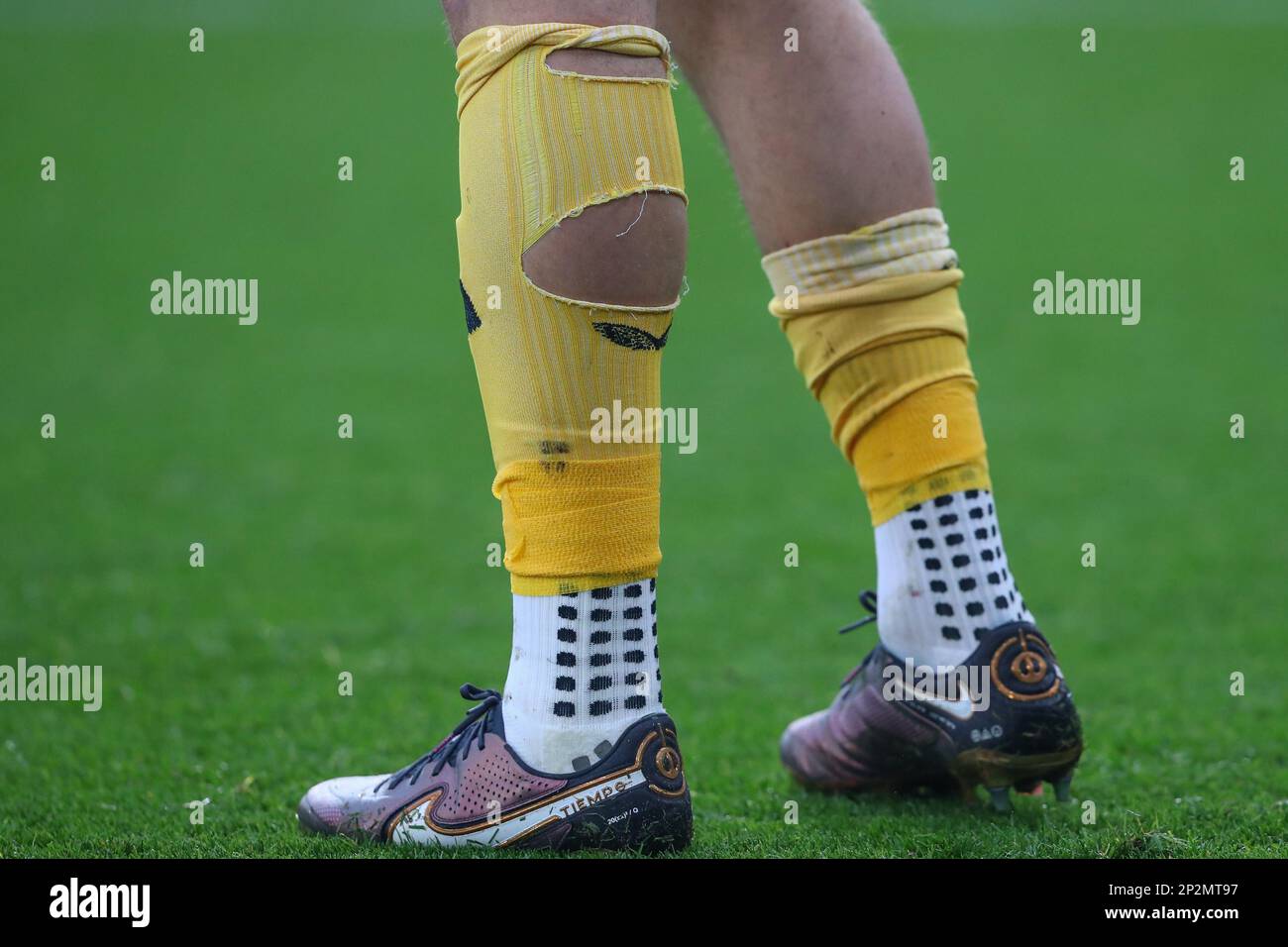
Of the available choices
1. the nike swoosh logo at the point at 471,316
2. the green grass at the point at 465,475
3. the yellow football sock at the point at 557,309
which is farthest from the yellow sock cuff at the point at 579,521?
the green grass at the point at 465,475

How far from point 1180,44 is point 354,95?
16.8ft

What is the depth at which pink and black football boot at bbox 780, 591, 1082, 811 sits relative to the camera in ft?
3.89

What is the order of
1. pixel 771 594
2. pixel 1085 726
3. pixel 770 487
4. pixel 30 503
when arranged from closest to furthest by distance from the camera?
pixel 1085 726, pixel 771 594, pixel 30 503, pixel 770 487

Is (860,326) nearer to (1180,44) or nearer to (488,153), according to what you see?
(488,153)

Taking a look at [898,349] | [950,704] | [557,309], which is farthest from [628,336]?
[950,704]

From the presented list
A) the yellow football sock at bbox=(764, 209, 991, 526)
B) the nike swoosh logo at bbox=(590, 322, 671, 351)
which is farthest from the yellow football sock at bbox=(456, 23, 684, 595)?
the yellow football sock at bbox=(764, 209, 991, 526)

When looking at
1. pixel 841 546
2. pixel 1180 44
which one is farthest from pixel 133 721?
pixel 1180 44

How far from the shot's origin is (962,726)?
1.21 meters

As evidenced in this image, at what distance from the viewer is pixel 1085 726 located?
1582 mm

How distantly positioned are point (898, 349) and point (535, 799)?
48cm

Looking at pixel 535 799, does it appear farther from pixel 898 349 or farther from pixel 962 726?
pixel 898 349

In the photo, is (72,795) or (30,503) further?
(30,503)

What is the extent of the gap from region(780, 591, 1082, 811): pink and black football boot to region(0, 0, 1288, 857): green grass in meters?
0.03
